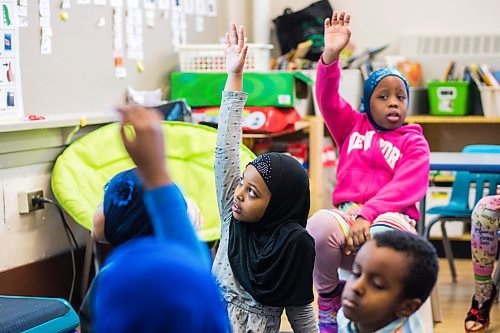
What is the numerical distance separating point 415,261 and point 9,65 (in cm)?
204

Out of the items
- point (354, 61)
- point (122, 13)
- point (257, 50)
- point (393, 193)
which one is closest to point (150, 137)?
point (393, 193)

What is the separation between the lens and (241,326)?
2.24 metres

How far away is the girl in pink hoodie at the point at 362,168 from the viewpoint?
7.93 ft

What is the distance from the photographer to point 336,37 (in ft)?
8.41

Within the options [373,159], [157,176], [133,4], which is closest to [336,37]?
[373,159]

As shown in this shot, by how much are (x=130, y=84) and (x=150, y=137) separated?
2763 millimetres

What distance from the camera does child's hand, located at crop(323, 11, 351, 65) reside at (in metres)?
2.56

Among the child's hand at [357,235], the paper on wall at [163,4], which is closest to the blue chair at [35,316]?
the child's hand at [357,235]

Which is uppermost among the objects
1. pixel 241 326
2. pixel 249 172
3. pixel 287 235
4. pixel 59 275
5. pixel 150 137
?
pixel 150 137

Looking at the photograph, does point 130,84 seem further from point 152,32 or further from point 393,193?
point 393,193

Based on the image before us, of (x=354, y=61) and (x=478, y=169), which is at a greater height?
(x=354, y=61)

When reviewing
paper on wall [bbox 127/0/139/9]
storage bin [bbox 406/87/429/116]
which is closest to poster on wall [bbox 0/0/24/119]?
paper on wall [bbox 127/0/139/9]

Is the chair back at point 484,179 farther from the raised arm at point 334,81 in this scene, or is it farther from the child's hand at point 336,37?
the child's hand at point 336,37

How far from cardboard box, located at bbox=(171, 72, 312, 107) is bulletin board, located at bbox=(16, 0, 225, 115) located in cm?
16
